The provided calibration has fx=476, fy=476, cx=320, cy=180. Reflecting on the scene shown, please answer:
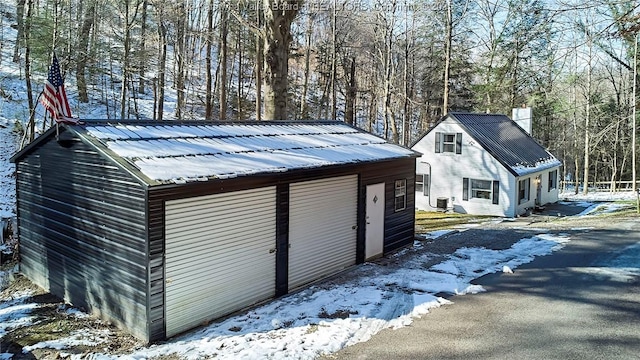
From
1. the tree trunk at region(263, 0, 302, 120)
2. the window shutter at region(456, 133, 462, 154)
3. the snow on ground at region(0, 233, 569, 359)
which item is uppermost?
the tree trunk at region(263, 0, 302, 120)

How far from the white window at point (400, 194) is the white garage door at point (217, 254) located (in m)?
4.58

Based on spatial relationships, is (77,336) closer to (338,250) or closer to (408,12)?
(338,250)

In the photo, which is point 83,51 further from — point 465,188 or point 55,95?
point 465,188

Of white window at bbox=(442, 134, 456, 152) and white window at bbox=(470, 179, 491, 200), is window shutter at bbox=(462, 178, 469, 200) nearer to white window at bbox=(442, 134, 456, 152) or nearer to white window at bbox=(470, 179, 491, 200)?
white window at bbox=(470, 179, 491, 200)

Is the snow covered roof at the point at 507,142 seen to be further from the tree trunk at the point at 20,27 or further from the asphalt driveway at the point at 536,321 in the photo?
the tree trunk at the point at 20,27

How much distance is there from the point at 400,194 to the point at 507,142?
13623 mm

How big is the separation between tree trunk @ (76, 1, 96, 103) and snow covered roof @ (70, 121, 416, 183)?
14.1m

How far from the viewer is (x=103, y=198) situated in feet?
24.7

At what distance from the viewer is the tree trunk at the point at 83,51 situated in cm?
2173

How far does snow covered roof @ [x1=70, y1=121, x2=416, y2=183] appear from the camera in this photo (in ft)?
24.3

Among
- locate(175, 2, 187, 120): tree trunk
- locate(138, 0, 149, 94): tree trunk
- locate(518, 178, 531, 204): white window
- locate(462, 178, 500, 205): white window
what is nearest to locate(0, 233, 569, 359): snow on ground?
locate(462, 178, 500, 205): white window

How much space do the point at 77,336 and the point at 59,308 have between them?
1.66 m

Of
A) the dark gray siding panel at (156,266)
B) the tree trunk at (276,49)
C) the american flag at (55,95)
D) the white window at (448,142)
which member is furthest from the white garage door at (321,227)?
the white window at (448,142)

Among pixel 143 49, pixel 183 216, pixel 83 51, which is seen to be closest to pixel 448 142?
pixel 143 49
